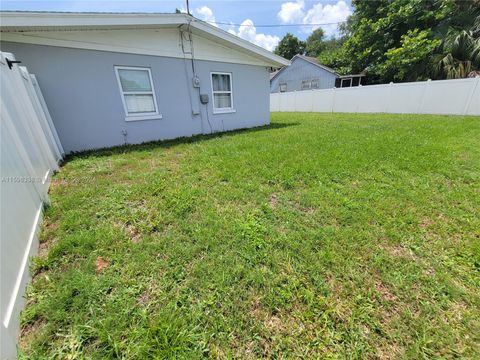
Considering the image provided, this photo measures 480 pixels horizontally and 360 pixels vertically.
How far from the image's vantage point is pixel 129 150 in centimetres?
533

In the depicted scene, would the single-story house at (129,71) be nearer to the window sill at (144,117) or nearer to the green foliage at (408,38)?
the window sill at (144,117)

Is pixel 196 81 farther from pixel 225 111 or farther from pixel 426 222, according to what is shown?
pixel 426 222

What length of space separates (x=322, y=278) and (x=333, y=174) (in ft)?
7.63

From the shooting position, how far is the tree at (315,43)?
38.8 metres

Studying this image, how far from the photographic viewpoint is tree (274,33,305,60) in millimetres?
36906

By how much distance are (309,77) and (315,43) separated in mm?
25259

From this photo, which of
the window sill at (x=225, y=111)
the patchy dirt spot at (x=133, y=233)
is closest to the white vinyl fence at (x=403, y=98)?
the window sill at (x=225, y=111)

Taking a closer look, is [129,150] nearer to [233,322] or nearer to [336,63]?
[233,322]

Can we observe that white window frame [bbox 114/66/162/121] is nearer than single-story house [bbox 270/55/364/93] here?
Yes

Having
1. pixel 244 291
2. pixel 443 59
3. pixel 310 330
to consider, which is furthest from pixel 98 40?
pixel 443 59

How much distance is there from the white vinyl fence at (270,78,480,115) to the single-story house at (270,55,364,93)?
192 inches

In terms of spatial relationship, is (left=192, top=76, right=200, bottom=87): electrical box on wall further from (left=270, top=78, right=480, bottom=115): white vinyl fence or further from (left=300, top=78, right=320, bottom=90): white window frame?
(left=300, top=78, right=320, bottom=90): white window frame

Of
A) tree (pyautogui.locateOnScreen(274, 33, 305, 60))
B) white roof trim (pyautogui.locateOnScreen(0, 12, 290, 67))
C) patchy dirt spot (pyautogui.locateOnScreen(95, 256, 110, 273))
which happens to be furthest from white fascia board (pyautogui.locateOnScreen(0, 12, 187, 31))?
tree (pyautogui.locateOnScreen(274, 33, 305, 60))

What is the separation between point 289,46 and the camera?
3734cm
